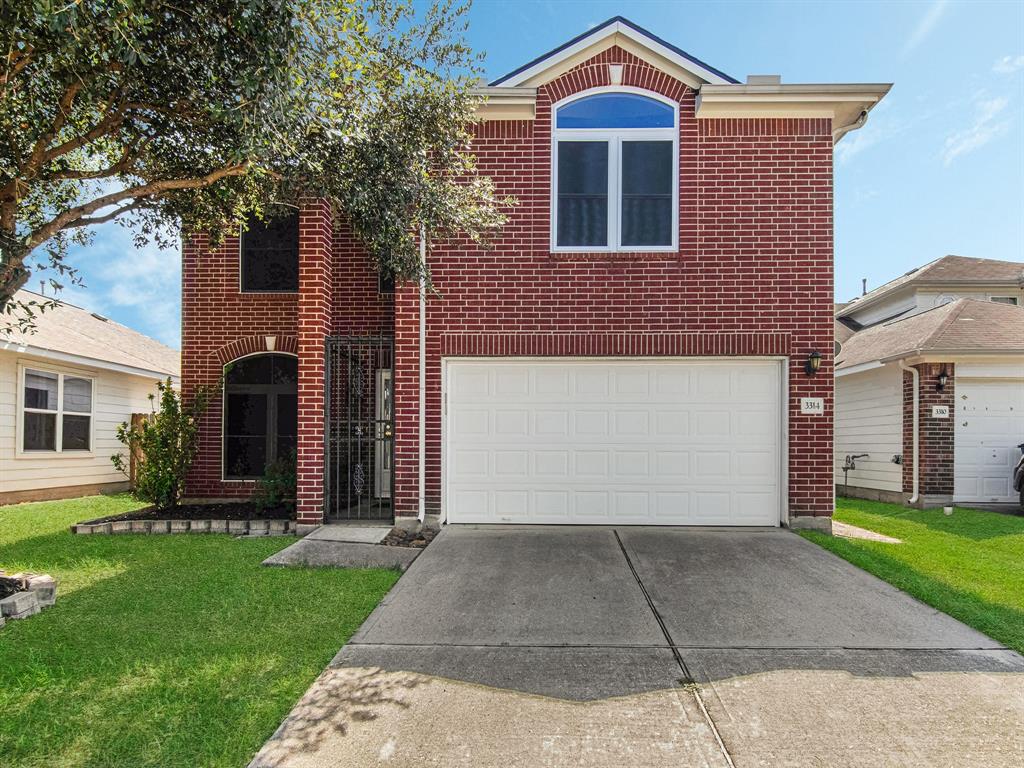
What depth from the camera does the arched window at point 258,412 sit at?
29.9ft

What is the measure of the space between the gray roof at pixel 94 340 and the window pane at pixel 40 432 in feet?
4.37

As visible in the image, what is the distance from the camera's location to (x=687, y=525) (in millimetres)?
7320

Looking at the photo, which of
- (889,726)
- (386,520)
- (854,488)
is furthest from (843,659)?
(854,488)

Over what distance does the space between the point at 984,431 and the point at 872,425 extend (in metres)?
1.82

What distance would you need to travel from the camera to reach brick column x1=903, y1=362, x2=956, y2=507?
9750 mm

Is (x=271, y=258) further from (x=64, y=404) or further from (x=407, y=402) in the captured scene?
(x=64, y=404)

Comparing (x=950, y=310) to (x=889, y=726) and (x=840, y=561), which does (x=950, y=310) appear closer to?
(x=840, y=561)

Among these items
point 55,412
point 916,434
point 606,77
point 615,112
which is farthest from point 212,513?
point 916,434

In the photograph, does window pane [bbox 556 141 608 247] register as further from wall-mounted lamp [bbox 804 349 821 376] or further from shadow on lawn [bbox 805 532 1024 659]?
shadow on lawn [bbox 805 532 1024 659]

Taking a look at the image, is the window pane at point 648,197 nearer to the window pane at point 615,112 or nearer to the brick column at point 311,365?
the window pane at point 615,112

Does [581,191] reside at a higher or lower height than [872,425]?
higher

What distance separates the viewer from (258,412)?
9.16 m

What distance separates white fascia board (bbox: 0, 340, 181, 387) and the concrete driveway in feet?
28.6

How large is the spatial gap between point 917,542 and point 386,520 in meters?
6.82
